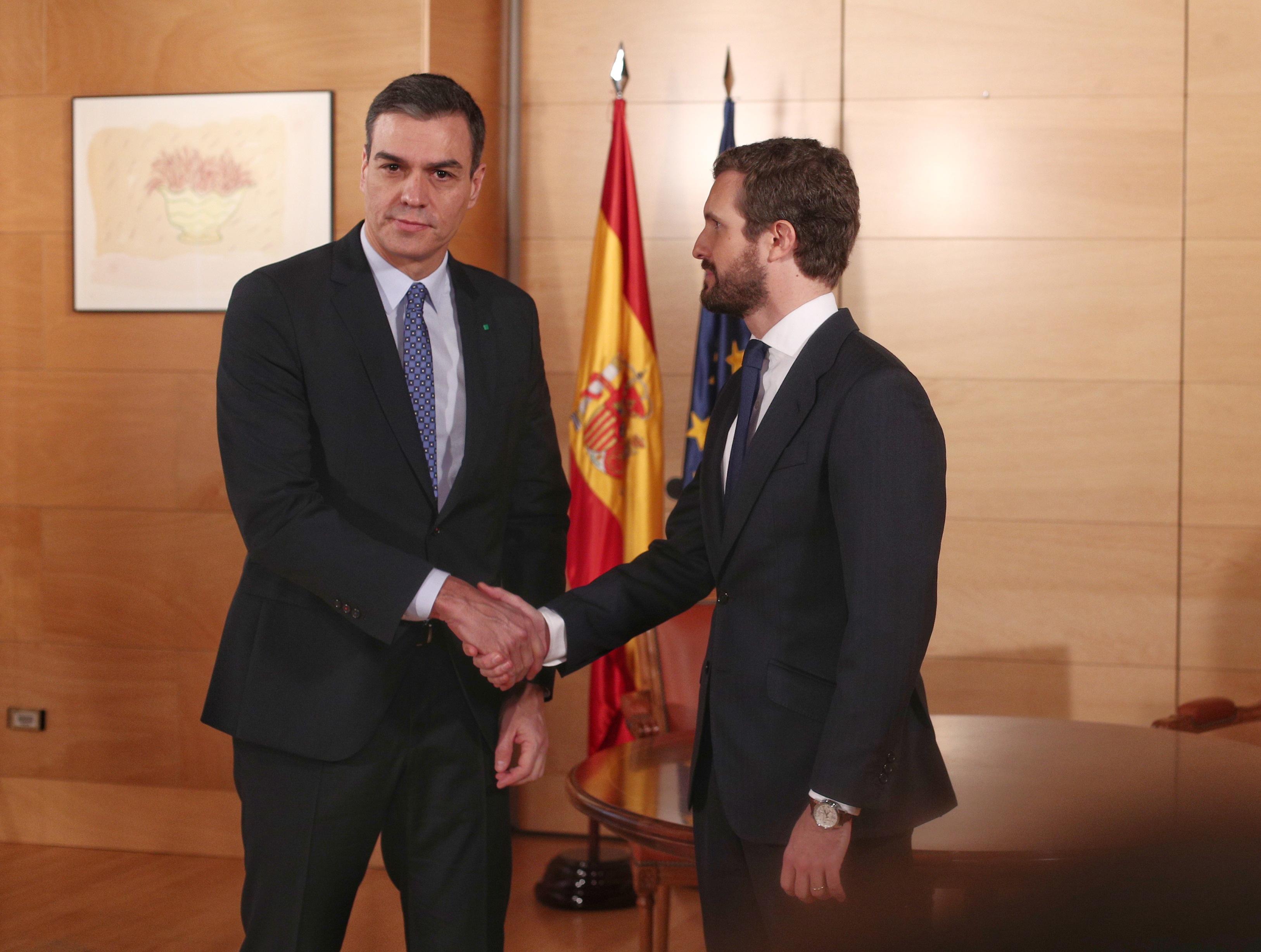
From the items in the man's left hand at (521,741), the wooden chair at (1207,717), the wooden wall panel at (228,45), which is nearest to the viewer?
the man's left hand at (521,741)

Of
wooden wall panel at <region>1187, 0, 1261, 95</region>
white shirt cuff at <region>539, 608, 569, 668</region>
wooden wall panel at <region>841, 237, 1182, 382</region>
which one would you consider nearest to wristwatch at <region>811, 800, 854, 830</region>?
white shirt cuff at <region>539, 608, 569, 668</region>

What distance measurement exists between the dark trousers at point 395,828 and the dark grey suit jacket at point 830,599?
1.43 feet

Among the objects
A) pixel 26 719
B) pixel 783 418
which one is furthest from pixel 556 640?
pixel 26 719

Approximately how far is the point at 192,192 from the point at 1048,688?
3.45m

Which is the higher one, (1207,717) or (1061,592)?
(1061,592)

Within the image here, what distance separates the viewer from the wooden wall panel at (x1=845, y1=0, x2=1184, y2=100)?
13.1 ft

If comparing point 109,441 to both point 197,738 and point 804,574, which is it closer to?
point 197,738

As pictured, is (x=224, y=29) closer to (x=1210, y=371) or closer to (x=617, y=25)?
(x=617, y=25)

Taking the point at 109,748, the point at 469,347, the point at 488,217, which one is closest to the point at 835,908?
the point at 469,347

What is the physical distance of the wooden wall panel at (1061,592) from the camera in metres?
4.07

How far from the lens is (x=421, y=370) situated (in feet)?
6.61

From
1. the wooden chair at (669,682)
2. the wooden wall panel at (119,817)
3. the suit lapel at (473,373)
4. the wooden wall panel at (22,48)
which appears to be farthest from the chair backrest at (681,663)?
the wooden wall panel at (22,48)

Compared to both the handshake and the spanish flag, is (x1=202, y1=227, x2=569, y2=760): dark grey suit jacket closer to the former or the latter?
the handshake

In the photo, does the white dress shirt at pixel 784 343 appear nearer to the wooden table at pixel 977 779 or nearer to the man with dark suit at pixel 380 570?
the man with dark suit at pixel 380 570
